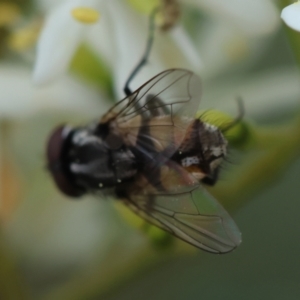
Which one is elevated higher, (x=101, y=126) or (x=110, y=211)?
(x=101, y=126)

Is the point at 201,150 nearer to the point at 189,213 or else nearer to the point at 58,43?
the point at 189,213

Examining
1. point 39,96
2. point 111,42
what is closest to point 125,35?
point 111,42

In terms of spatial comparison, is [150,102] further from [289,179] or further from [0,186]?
[289,179]

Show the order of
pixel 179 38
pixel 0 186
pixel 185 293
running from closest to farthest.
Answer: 1. pixel 179 38
2. pixel 0 186
3. pixel 185 293

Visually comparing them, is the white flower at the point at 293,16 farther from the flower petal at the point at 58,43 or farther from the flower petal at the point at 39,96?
the flower petal at the point at 39,96

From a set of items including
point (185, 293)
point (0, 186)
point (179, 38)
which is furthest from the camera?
point (185, 293)

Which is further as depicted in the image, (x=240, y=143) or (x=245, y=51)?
(x=245, y=51)

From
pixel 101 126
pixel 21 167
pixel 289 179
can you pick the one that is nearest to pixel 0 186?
pixel 21 167
